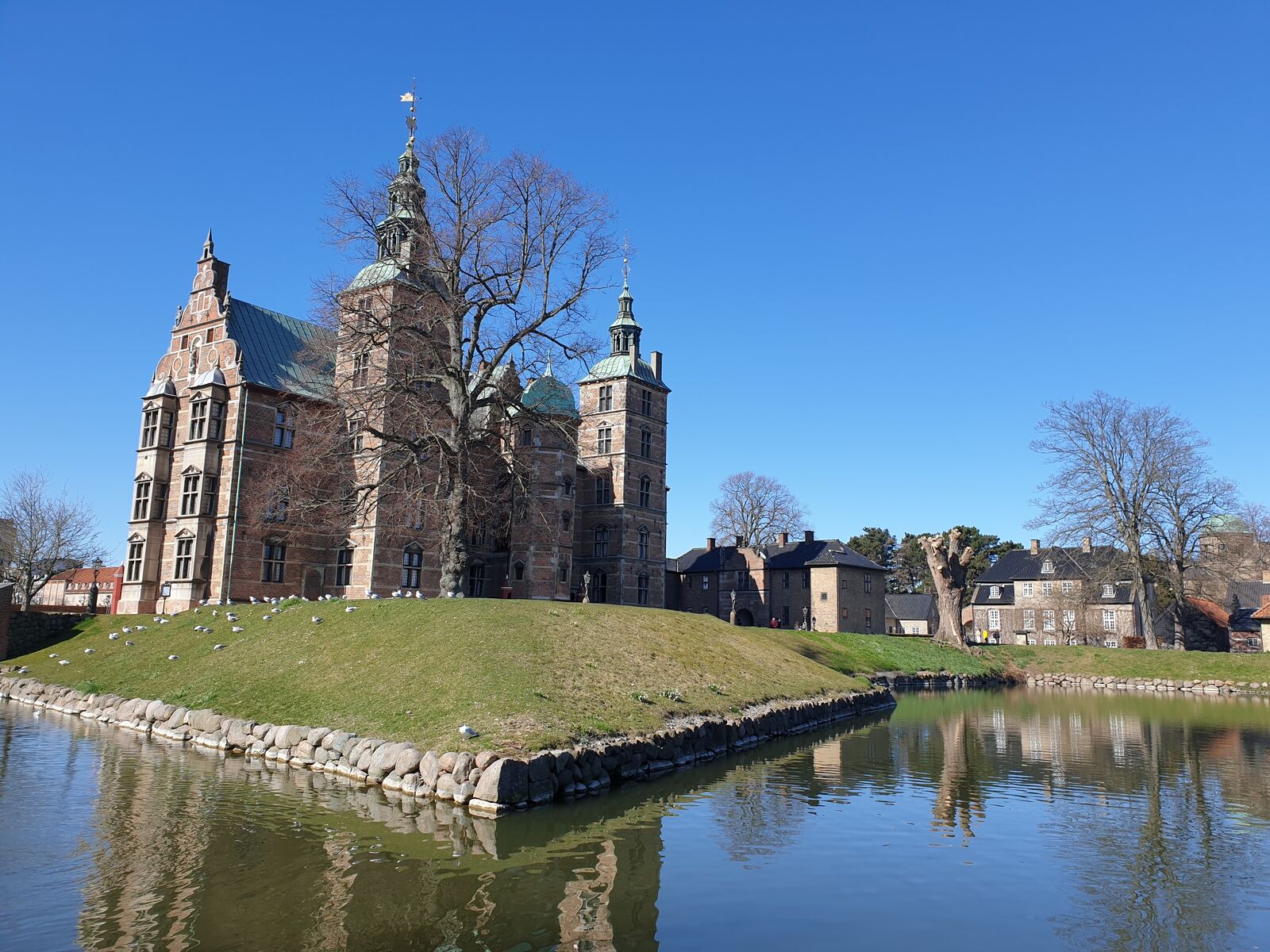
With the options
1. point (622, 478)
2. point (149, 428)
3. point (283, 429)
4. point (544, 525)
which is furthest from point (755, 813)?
point (622, 478)

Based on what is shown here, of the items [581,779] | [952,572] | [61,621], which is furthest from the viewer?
[952,572]

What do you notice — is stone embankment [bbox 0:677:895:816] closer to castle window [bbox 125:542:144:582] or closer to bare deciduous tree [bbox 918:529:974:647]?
castle window [bbox 125:542:144:582]

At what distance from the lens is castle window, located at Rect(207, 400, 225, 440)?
131ft

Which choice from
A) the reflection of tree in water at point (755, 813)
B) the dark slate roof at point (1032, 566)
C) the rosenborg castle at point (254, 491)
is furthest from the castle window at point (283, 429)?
the dark slate roof at point (1032, 566)

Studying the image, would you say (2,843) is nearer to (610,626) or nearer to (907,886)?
(907,886)

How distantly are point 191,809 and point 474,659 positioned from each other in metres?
8.03

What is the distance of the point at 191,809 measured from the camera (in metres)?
15.1

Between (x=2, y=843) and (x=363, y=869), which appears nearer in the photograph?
(x=363, y=869)

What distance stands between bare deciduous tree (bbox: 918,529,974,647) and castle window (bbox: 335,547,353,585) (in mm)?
37501

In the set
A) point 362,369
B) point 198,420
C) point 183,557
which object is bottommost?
point 183,557

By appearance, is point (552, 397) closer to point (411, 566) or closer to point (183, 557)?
point (411, 566)

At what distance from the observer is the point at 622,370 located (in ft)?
192

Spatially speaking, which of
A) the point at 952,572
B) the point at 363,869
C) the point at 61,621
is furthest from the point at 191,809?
the point at 952,572

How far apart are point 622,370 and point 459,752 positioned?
43.7m
